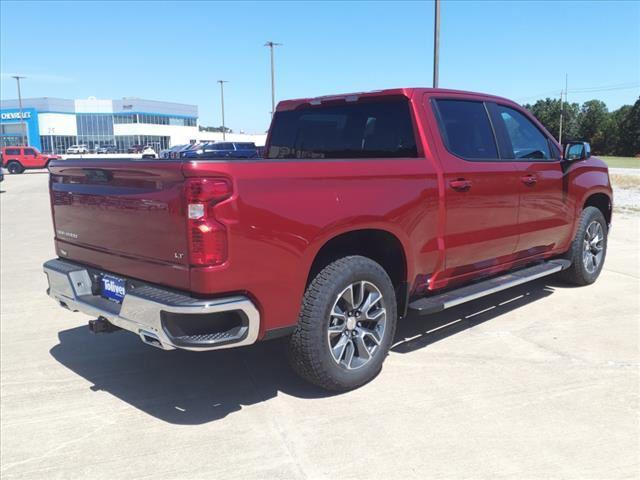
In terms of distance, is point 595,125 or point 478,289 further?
point 595,125

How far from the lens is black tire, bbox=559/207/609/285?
6.16m

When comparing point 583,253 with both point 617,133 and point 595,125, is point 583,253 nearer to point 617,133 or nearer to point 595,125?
point 617,133

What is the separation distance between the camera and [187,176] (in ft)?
9.62

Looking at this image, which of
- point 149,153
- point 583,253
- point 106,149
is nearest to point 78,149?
point 106,149

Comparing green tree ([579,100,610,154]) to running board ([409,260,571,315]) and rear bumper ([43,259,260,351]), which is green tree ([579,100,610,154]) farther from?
rear bumper ([43,259,260,351])

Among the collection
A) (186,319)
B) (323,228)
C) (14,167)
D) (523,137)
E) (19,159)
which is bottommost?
(14,167)

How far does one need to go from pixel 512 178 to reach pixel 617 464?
263 cm

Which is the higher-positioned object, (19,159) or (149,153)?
(149,153)

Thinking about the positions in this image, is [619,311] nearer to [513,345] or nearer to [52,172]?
[513,345]

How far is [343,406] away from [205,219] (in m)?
1.55

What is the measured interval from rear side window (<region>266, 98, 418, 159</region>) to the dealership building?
8831 centimetres

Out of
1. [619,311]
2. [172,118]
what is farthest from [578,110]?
[619,311]

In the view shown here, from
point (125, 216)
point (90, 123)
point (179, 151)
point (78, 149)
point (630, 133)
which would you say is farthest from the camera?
point (90, 123)

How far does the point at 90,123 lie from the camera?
92438mm
